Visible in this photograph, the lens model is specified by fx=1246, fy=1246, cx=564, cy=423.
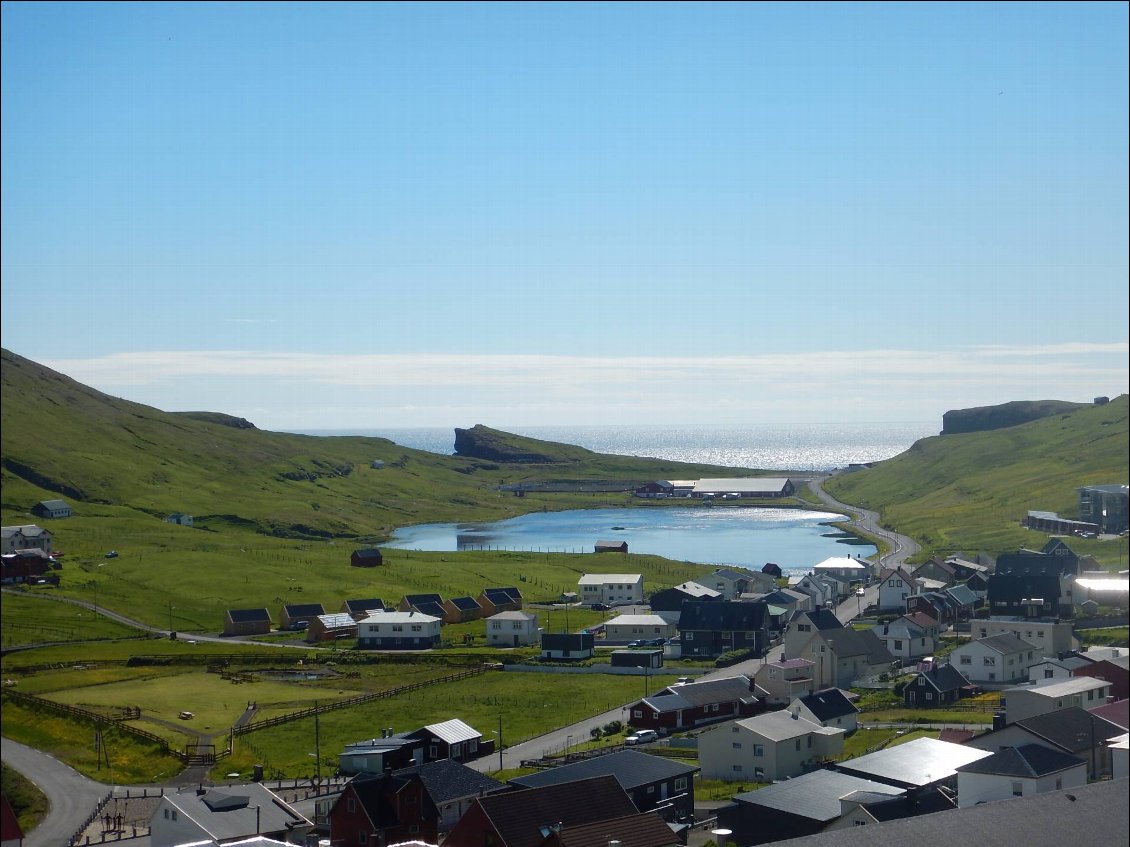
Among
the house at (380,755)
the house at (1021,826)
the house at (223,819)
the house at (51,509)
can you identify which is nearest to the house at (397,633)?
the house at (380,755)

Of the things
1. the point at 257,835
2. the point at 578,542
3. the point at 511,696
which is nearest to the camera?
the point at 257,835

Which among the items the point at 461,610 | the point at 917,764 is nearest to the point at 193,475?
the point at 461,610

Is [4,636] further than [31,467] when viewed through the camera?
No

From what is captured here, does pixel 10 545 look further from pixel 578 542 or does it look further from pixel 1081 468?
pixel 1081 468

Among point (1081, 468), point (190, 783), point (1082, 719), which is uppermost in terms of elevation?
point (1081, 468)

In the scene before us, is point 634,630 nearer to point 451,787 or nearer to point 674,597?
point 674,597

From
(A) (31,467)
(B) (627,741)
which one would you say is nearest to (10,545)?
(A) (31,467)
